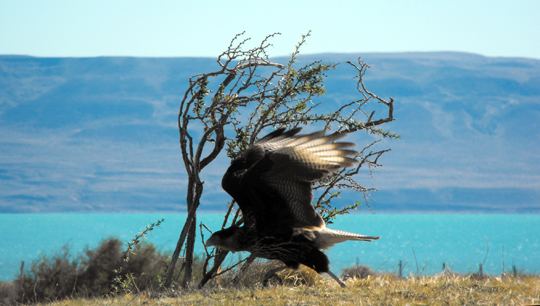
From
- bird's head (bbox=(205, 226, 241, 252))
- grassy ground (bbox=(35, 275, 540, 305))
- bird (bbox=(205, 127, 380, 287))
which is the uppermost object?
bird (bbox=(205, 127, 380, 287))

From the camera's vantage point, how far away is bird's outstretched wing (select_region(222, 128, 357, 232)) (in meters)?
5.62

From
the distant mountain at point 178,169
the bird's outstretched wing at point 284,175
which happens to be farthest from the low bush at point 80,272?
the distant mountain at point 178,169

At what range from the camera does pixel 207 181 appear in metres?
161

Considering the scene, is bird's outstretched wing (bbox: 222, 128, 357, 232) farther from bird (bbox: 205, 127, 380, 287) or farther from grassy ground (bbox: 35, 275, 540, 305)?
grassy ground (bbox: 35, 275, 540, 305)

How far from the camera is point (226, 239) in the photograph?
6.08m

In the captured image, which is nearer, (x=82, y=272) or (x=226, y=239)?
(x=226, y=239)

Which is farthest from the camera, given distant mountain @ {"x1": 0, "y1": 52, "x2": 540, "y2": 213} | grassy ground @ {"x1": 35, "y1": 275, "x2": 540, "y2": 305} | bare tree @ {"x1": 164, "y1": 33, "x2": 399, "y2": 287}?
distant mountain @ {"x1": 0, "y1": 52, "x2": 540, "y2": 213}

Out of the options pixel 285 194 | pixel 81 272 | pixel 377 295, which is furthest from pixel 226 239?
pixel 81 272

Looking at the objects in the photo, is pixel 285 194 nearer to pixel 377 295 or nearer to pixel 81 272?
pixel 377 295

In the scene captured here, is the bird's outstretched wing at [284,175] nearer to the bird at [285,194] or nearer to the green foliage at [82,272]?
the bird at [285,194]

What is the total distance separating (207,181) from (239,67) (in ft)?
509

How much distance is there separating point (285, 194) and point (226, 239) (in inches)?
37.7

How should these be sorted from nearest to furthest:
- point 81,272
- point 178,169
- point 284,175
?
point 284,175
point 81,272
point 178,169

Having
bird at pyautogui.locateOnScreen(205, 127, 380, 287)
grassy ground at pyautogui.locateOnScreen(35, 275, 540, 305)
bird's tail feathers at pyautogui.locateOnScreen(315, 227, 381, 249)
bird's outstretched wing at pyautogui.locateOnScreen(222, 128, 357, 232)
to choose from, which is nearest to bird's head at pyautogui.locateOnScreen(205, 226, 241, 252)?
bird at pyautogui.locateOnScreen(205, 127, 380, 287)
